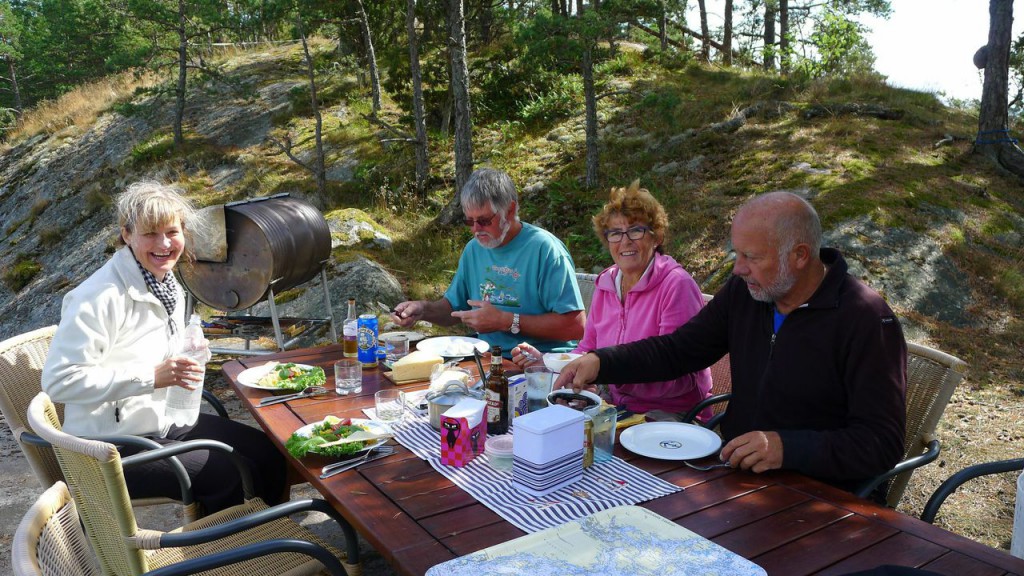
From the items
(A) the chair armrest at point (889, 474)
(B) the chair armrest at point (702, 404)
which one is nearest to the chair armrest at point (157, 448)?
(B) the chair armrest at point (702, 404)

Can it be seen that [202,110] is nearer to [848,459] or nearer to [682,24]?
[682,24]

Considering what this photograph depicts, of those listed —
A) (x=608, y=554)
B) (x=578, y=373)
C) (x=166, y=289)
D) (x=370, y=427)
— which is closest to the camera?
(x=608, y=554)

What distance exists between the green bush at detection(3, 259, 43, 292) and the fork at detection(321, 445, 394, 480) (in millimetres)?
9952

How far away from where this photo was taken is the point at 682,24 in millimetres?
15125

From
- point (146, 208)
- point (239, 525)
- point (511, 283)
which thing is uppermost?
point (146, 208)

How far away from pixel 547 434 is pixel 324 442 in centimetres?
76

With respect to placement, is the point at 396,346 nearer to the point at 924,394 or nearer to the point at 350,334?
the point at 350,334

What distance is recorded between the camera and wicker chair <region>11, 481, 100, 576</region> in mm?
1375

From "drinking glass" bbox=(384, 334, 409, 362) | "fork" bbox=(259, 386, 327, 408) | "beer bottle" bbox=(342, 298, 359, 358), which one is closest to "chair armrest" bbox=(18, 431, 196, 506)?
"fork" bbox=(259, 386, 327, 408)

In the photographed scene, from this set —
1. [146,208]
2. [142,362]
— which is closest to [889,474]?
[142,362]

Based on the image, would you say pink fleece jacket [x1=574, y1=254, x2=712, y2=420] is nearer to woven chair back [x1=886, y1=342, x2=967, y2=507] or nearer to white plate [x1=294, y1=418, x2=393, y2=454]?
woven chair back [x1=886, y1=342, x2=967, y2=507]

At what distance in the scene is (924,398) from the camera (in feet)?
8.26

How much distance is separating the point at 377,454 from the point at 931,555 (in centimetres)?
153

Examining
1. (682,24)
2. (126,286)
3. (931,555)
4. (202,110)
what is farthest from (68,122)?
(931,555)
